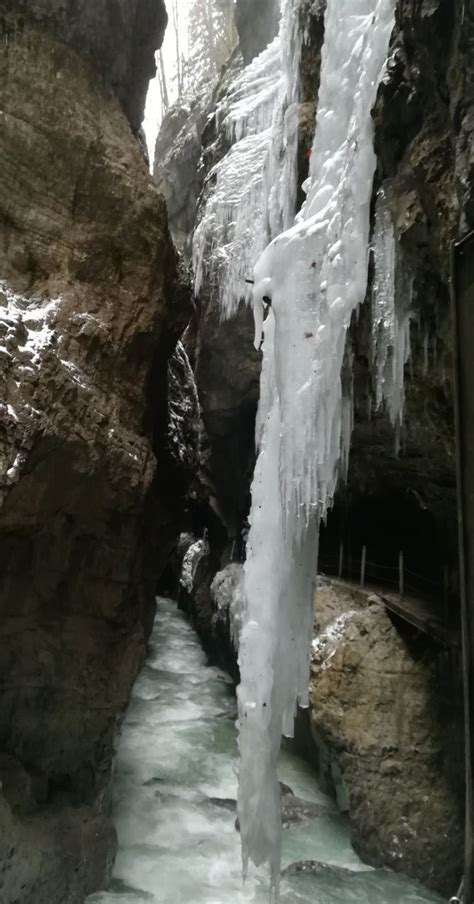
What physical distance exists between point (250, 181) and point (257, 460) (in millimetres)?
7820

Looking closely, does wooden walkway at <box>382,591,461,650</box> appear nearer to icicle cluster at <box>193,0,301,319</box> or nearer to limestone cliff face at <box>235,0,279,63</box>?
icicle cluster at <box>193,0,301,319</box>

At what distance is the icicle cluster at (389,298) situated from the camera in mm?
5512

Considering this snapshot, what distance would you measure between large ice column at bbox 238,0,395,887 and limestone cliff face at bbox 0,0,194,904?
1.51m

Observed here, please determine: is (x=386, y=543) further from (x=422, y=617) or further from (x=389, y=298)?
(x=389, y=298)

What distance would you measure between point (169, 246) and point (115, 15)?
287 centimetres

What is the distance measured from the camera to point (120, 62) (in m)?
7.43

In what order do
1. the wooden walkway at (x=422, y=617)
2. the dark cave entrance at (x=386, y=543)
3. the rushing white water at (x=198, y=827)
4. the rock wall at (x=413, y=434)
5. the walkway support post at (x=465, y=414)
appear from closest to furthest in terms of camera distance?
1. the walkway support post at (x=465, y=414)
2. the rock wall at (x=413, y=434)
3. the rushing white water at (x=198, y=827)
4. the wooden walkway at (x=422, y=617)
5. the dark cave entrance at (x=386, y=543)

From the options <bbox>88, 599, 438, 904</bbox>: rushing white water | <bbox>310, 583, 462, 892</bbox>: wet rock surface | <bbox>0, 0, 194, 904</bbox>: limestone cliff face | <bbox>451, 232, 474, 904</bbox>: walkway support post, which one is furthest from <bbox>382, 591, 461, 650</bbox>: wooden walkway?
<bbox>451, 232, 474, 904</bbox>: walkway support post

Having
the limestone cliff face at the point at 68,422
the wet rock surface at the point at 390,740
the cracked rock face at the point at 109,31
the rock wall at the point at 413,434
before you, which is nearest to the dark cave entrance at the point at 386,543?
the rock wall at the point at 413,434

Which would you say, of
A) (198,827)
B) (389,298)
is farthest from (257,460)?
(198,827)

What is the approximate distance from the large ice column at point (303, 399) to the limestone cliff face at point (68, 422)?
4.96 feet

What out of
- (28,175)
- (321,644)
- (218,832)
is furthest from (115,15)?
(218,832)

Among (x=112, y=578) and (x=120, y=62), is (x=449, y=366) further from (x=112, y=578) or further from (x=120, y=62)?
(x=120, y=62)

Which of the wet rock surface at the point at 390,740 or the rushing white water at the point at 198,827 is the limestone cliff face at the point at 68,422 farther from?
the wet rock surface at the point at 390,740
